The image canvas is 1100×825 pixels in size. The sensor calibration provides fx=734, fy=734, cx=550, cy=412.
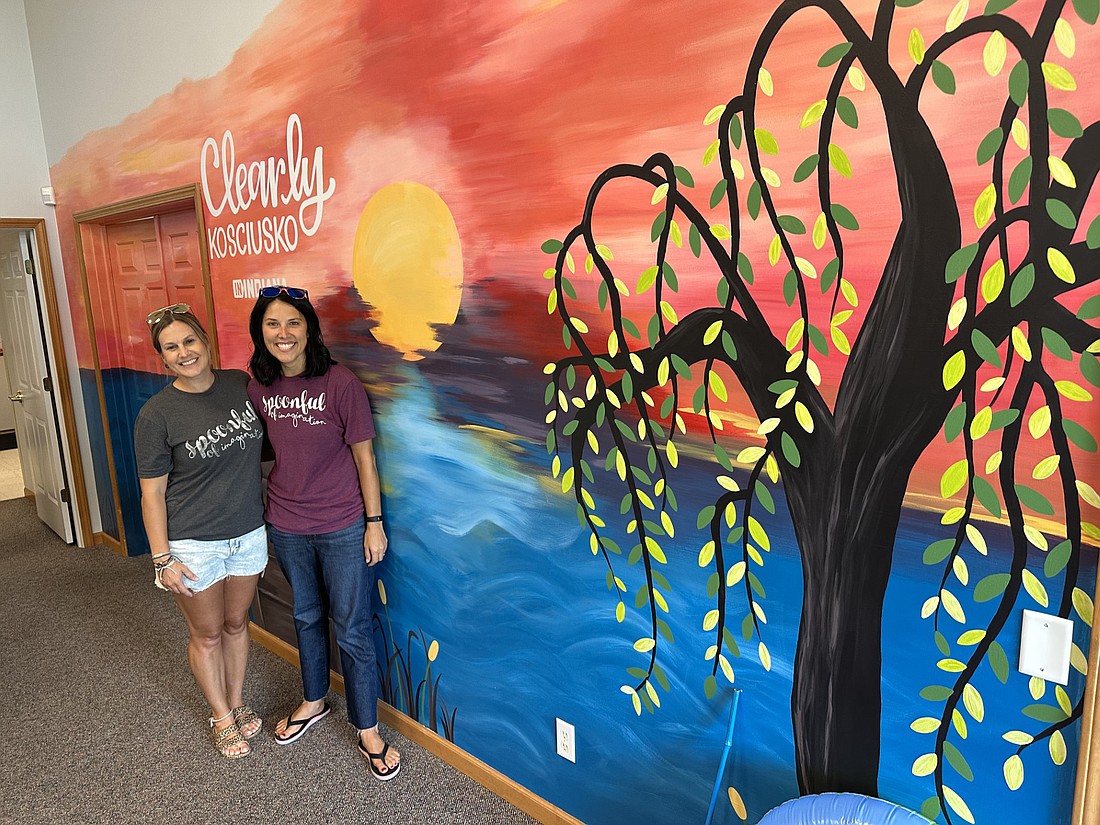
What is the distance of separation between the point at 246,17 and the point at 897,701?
2859 millimetres

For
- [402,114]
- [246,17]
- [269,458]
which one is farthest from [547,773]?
[246,17]

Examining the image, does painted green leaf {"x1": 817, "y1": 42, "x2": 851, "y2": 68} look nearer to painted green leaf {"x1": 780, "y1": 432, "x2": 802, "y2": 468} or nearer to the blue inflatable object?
painted green leaf {"x1": 780, "y1": 432, "x2": 802, "y2": 468}

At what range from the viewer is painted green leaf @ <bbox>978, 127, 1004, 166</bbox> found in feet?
3.84

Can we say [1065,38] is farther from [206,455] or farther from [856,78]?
[206,455]

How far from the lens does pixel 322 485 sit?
2402 mm

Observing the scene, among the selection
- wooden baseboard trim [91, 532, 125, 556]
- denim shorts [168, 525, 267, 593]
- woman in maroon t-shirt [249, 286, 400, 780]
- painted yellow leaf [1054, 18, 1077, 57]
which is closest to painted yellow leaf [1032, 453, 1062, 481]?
painted yellow leaf [1054, 18, 1077, 57]

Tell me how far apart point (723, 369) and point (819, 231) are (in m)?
0.33

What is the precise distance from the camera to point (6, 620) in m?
3.67

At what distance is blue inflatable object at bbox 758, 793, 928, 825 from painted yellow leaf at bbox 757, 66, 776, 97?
1338 mm

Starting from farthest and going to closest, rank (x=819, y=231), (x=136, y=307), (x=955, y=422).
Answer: (x=136, y=307) → (x=819, y=231) → (x=955, y=422)

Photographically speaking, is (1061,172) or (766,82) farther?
(766,82)

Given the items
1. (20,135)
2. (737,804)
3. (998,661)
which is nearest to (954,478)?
(998,661)

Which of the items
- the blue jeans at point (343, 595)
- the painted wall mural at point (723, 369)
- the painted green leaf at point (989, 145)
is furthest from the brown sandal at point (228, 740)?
the painted green leaf at point (989, 145)

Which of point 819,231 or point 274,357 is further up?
point 819,231
